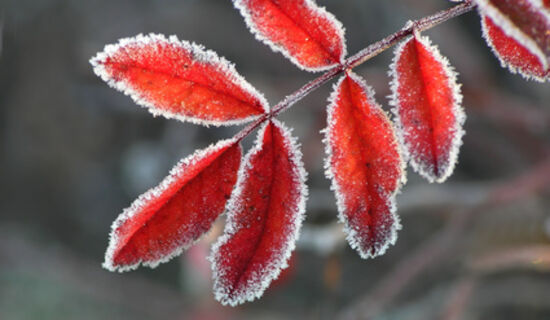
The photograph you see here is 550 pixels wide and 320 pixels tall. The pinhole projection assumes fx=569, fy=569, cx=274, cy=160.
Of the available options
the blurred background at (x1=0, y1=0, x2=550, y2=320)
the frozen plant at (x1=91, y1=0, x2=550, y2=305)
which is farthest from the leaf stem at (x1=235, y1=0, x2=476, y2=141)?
the blurred background at (x1=0, y1=0, x2=550, y2=320)

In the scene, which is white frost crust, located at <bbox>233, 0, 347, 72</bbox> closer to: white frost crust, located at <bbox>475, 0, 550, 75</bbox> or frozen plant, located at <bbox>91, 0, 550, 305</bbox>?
frozen plant, located at <bbox>91, 0, 550, 305</bbox>

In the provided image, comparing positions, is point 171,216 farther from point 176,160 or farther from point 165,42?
point 176,160

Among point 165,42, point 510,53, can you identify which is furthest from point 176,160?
point 510,53

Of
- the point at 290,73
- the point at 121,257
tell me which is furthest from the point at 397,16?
the point at 121,257

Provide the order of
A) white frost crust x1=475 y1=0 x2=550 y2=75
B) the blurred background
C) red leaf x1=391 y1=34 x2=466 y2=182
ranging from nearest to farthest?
white frost crust x1=475 y1=0 x2=550 y2=75, red leaf x1=391 y1=34 x2=466 y2=182, the blurred background

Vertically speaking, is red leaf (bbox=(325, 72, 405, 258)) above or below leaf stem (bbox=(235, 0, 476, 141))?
below

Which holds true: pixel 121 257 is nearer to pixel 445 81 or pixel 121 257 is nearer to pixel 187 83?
pixel 187 83

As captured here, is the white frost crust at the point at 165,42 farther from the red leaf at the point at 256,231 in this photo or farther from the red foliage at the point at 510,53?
the red foliage at the point at 510,53

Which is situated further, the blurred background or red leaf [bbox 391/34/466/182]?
the blurred background
